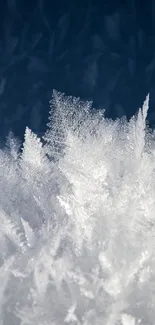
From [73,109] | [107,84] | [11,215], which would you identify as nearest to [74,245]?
[11,215]

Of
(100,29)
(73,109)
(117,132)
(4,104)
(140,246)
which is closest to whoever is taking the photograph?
(140,246)

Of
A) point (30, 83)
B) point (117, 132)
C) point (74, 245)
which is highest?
point (30, 83)

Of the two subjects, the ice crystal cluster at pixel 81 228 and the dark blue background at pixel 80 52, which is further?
the dark blue background at pixel 80 52

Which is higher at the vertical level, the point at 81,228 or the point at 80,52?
the point at 80,52

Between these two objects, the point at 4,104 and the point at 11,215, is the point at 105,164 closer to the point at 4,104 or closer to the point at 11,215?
the point at 11,215

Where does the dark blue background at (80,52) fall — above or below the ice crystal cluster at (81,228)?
above
